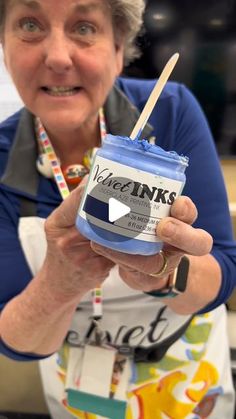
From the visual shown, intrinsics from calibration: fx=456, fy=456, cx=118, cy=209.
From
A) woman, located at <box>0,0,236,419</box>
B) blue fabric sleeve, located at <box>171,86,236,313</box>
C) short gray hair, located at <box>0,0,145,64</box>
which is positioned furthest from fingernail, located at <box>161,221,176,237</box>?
short gray hair, located at <box>0,0,145,64</box>

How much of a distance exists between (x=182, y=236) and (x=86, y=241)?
0.17m

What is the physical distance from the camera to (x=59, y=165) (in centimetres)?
79

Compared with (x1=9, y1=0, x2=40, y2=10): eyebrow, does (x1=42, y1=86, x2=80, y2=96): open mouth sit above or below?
below

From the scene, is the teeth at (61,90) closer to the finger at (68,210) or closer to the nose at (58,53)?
the nose at (58,53)

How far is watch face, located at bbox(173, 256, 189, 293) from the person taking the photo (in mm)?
645

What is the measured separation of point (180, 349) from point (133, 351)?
0.09 m

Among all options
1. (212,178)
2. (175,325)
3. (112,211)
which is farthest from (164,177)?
(175,325)

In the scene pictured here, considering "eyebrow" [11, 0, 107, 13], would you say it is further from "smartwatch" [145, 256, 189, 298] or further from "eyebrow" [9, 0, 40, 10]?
"smartwatch" [145, 256, 189, 298]

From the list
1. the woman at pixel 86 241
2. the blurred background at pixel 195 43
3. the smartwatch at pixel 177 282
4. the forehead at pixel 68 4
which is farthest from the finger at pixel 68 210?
the blurred background at pixel 195 43

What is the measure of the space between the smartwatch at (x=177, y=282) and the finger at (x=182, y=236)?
0.18 m

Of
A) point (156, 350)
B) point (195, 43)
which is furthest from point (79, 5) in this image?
point (195, 43)

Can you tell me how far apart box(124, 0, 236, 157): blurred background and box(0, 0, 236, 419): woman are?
80 cm

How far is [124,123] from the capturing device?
817mm
